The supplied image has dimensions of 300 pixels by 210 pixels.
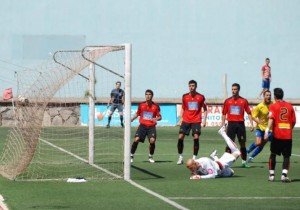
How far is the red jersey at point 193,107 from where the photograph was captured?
24719 millimetres

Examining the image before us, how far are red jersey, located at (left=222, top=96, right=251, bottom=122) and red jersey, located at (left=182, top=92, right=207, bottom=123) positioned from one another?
2.79ft

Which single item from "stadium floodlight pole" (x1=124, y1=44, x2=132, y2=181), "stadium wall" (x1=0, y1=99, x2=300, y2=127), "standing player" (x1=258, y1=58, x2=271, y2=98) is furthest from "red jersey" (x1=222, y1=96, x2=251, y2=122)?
"standing player" (x1=258, y1=58, x2=271, y2=98)

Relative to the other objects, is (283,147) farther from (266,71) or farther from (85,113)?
(85,113)

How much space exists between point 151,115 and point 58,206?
10887 millimetres

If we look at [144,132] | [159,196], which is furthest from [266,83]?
[159,196]

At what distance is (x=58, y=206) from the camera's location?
1459 centimetres

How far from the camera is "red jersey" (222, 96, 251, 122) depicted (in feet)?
78.8

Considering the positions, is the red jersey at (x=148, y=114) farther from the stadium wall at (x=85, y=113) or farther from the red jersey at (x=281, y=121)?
the stadium wall at (x=85, y=113)

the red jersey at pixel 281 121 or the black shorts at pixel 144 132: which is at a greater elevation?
the red jersey at pixel 281 121

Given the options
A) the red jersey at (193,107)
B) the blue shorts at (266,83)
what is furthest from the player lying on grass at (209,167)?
the blue shorts at (266,83)

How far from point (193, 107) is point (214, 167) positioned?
204 inches

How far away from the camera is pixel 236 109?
2411 centimetres

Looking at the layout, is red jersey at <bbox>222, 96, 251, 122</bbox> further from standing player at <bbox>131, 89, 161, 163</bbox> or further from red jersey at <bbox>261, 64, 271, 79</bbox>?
red jersey at <bbox>261, 64, 271, 79</bbox>

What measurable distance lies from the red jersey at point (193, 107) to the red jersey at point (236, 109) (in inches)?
33.4
